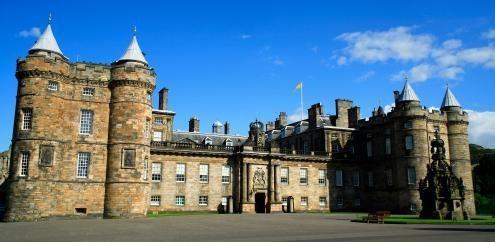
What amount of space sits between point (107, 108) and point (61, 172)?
604 cm

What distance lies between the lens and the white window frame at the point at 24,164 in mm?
31875

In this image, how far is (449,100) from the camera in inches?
1944

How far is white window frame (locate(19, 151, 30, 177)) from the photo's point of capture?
31875 millimetres

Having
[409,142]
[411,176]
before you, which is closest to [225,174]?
[411,176]

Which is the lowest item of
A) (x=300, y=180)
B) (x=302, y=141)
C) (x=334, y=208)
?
(x=334, y=208)

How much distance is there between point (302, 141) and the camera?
184 ft

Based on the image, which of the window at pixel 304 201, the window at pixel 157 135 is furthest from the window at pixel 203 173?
the window at pixel 304 201

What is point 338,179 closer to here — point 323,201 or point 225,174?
point 323,201

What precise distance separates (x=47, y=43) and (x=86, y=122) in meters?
6.93

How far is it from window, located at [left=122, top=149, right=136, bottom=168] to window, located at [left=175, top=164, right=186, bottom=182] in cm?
793

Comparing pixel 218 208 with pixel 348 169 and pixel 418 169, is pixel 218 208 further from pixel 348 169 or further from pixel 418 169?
pixel 418 169

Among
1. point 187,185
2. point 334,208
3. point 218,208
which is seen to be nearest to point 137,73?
point 187,185

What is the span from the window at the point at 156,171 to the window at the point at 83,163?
7.64 meters

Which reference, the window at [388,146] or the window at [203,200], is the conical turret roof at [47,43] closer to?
the window at [203,200]
